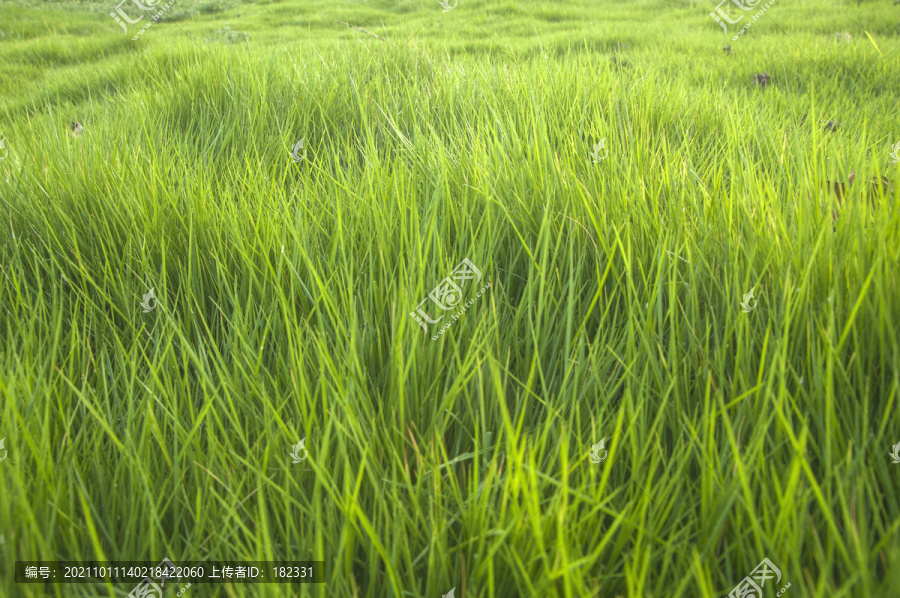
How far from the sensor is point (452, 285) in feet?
3.72

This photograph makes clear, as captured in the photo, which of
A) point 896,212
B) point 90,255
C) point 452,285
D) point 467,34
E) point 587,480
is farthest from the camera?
point 467,34

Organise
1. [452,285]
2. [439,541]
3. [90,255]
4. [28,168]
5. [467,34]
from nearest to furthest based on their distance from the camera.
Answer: [439,541]
[452,285]
[90,255]
[28,168]
[467,34]

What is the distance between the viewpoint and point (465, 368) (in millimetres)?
A: 861

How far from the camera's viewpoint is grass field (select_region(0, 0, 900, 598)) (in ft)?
2.25

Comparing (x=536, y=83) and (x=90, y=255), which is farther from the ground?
(x=536, y=83)

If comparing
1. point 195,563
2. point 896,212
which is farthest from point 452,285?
point 896,212

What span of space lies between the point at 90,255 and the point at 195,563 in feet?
3.50

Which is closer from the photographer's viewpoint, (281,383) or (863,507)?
(863,507)

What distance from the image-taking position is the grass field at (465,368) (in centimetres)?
69

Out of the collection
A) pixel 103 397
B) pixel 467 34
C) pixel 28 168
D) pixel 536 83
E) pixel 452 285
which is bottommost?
pixel 103 397

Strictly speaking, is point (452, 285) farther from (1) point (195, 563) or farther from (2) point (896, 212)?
(2) point (896, 212)

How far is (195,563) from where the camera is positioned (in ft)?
2.40

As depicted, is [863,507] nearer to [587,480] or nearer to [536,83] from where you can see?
[587,480]

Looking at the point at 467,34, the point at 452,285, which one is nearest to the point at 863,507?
the point at 452,285
